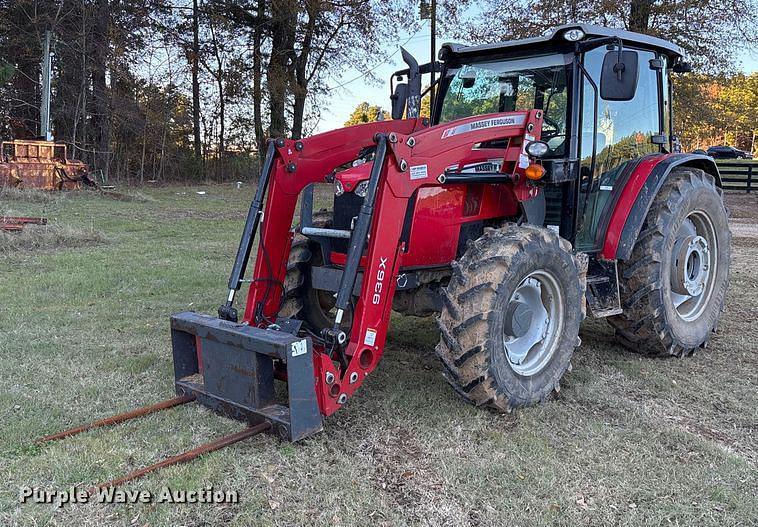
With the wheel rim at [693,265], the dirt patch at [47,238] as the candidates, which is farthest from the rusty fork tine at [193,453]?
the dirt patch at [47,238]

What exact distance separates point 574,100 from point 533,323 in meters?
1.62

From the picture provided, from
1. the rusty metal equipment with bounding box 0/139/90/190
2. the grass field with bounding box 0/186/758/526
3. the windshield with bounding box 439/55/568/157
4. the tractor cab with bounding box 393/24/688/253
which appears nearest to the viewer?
the grass field with bounding box 0/186/758/526

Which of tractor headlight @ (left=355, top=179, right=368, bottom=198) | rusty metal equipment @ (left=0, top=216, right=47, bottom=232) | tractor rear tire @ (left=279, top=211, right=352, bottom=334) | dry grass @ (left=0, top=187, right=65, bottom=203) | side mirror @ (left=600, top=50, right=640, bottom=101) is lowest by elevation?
tractor rear tire @ (left=279, top=211, right=352, bottom=334)

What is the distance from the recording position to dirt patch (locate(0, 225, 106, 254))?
935cm

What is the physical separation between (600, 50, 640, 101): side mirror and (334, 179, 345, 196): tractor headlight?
182 cm

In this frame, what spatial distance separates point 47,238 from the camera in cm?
990

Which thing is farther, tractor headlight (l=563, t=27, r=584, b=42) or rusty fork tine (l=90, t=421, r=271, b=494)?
tractor headlight (l=563, t=27, r=584, b=42)

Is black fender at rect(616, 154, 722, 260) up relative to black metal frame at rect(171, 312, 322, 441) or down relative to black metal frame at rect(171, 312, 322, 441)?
up

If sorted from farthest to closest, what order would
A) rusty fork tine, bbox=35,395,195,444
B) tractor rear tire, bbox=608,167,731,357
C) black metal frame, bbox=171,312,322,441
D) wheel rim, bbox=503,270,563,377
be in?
tractor rear tire, bbox=608,167,731,357, wheel rim, bbox=503,270,563,377, rusty fork tine, bbox=35,395,195,444, black metal frame, bbox=171,312,322,441

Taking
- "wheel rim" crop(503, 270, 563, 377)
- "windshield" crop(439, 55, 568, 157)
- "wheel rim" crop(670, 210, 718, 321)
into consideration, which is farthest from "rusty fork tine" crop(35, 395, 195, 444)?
"wheel rim" crop(670, 210, 718, 321)

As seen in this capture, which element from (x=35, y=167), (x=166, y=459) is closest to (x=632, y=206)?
(x=166, y=459)

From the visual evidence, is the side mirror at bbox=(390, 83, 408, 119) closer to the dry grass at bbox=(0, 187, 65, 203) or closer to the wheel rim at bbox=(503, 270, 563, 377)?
the wheel rim at bbox=(503, 270, 563, 377)

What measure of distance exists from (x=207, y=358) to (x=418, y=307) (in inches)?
56.9

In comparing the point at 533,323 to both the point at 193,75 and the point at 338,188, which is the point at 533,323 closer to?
the point at 338,188
